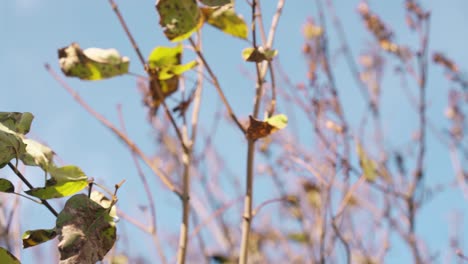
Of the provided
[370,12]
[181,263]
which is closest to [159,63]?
[181,263]

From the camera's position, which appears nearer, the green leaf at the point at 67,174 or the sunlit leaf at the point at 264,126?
the green leaf at the point at 67,174

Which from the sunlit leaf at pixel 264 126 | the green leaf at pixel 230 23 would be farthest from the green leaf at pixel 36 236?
the green leaf at pixel 230 23

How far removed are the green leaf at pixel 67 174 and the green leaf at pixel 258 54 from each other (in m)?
0.32

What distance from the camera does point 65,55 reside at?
93 centimetres

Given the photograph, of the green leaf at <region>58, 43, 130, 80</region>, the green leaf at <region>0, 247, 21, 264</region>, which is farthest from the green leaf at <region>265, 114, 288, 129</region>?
the green leaf at <region>0, 247, 21, 264</region>

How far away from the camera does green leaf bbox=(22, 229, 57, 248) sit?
1.87ft

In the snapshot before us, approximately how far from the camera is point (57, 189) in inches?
24.3

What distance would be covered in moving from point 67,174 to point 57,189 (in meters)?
0.02

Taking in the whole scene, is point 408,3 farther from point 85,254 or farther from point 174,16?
point 85,254

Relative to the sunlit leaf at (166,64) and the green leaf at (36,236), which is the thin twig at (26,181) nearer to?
the green leaf at (36,236)

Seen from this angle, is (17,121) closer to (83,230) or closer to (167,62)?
(83,230)

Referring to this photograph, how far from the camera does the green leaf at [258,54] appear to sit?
32.7 inches

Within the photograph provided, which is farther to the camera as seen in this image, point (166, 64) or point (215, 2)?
point (166, 64)

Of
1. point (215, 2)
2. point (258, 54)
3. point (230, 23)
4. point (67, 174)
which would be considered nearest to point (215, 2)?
point (215, 2)
